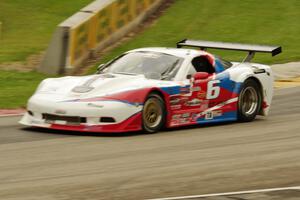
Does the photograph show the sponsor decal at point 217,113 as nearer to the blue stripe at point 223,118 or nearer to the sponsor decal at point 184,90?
the blue stripe at point 223,118

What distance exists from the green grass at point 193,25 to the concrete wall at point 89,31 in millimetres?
472

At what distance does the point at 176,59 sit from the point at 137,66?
24.1 inches

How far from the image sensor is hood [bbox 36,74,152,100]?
12.0 meters

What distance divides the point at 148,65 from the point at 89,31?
28.4ft

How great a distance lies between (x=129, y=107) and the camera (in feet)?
38.9

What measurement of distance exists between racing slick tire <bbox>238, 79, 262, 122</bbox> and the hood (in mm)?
2095

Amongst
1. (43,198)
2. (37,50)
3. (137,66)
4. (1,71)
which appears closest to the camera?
(43,198)

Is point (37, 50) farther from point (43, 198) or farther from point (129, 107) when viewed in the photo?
point (43, 198)

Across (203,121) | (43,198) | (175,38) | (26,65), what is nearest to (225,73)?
(203,121)

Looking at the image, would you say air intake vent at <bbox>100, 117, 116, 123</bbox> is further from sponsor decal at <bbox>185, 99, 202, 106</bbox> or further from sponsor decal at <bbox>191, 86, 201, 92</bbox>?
sponsor decal at <bbox>191, 86, 201, 92</bbox>

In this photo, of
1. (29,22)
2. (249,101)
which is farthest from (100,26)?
(249,101)

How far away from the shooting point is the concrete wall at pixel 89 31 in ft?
64.7

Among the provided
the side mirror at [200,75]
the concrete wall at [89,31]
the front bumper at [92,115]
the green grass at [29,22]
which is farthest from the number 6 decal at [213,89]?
the green grass at [29,22]

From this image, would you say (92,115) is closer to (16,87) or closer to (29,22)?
(16,87)
